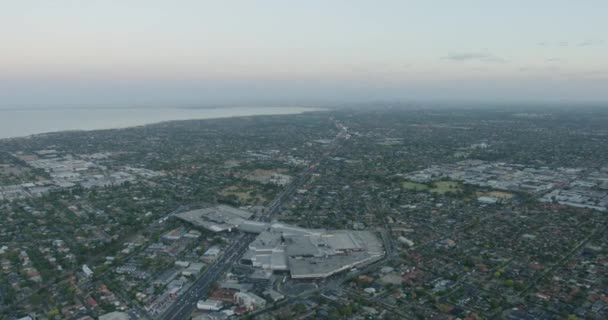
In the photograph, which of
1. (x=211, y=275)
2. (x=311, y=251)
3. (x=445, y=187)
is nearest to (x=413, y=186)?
(x=445, y=187)

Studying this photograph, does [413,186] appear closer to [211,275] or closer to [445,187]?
[445,187]

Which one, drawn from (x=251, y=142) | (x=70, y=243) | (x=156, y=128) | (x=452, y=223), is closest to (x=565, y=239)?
(x=452, y=223)

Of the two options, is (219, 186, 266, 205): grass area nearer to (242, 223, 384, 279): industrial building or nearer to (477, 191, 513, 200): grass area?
(242, 223, 384, 279): industrial building

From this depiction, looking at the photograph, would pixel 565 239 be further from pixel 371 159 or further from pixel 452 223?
pixel 371 159

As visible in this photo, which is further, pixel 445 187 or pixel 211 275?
pixel 445 187

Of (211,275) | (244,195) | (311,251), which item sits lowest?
(211,275)
